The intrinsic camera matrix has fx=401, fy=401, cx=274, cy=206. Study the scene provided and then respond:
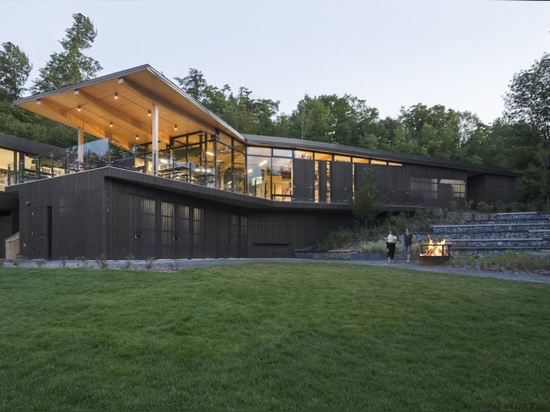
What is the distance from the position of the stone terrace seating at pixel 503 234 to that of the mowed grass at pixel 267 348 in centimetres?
934

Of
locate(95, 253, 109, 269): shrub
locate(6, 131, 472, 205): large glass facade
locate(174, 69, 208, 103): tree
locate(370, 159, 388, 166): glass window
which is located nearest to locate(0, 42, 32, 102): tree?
locate(174, 69, 208, 103): tree

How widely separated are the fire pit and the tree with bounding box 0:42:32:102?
140 ft

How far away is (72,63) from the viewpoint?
133 feet

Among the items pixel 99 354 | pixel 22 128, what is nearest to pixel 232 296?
pixel 99 354

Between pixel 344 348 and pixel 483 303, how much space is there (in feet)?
11.0

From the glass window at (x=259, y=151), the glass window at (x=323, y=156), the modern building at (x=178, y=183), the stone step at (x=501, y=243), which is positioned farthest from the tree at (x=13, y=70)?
the stone step at (x=501, y=243)

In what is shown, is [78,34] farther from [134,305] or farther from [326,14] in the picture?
[326,14]

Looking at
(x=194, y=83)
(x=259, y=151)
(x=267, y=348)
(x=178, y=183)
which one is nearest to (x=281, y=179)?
(x=259, y=151)

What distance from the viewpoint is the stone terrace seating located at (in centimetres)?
1536

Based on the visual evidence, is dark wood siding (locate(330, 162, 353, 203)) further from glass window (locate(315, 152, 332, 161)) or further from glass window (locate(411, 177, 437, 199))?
glass window (locate(411, 177, 437, 199))

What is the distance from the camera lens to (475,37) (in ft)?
8.81

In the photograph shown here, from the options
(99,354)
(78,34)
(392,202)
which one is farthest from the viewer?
(78,34)

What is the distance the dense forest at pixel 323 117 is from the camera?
1324 inches

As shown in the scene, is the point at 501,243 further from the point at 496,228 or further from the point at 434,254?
the point at 434,254
